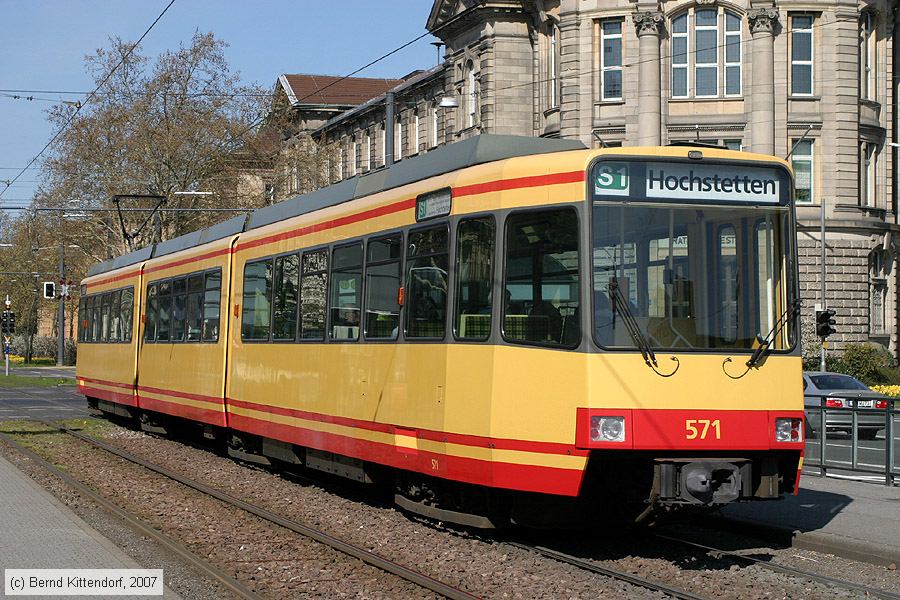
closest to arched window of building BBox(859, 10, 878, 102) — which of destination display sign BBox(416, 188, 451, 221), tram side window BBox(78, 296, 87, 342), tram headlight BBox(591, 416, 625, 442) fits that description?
tram side window BBox(78, 296, 87, 342)

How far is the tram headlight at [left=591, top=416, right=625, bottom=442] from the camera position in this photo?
390 inches

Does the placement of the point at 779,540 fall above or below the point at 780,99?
below

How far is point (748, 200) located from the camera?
10.6 meters

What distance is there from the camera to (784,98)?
46.9 meters

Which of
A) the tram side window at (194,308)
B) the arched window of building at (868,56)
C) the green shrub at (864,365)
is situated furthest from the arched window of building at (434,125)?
the tram side window at (194,308)

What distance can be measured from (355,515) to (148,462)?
6.62 metres

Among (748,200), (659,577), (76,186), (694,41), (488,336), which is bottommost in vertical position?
(659,577)

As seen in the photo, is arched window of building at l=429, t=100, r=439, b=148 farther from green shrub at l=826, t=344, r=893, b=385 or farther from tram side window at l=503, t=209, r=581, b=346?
tram side window at l=503, t=209, r=581, b=346

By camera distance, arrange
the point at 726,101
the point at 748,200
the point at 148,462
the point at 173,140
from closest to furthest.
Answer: the point at 748,200, the point at 148,462, the point at 726,101, the point at 173,140

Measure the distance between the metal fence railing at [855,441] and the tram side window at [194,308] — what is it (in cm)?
863

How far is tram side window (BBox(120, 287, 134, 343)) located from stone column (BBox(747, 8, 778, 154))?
27404 millimetres

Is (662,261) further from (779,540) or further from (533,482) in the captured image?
(779,540)

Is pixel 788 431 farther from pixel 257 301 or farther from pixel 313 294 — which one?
pixel 257 301

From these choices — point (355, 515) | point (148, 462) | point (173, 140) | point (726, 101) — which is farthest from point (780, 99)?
point (355, 515)
